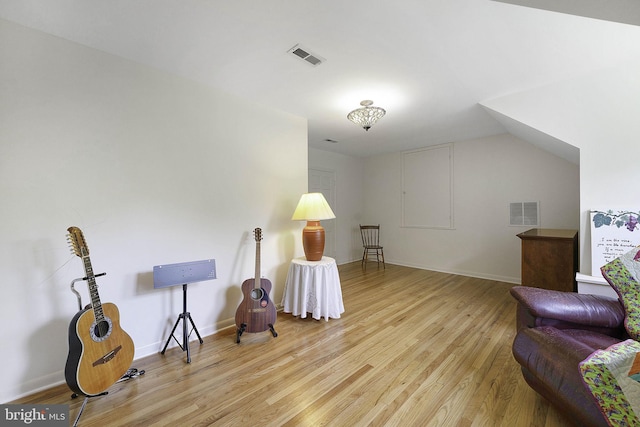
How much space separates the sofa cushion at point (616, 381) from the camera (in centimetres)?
93

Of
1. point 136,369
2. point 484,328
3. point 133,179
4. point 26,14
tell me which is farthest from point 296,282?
point 26,14

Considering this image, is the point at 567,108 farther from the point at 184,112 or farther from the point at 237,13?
the point at 184,112

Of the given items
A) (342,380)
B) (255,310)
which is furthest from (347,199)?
(342,380)

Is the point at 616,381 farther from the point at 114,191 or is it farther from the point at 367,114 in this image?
the point at 114,191

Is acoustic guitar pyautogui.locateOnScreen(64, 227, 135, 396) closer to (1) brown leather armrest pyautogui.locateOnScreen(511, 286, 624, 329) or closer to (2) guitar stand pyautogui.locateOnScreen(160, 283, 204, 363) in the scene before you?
(2) guitar stand pyautogui.locateOnScreen(160, 283, 204, 363)

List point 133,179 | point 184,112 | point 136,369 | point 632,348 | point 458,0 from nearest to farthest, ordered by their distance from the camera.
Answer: point 632,348 → point 458,0 → point 136,369 → point 133,179 → point 184,112

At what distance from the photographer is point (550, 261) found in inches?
105

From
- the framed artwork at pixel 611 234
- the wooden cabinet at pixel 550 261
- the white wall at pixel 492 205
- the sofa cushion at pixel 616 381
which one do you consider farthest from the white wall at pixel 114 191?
the white wall at pixel 492 205

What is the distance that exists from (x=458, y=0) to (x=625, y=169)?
6.99ft

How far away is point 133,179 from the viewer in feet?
6.75

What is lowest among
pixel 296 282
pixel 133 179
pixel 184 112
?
pixel 296 282

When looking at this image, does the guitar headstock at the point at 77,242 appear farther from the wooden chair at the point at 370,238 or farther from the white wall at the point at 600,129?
the wooden chair at the point at 370,238

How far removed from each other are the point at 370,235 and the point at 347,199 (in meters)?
1.03

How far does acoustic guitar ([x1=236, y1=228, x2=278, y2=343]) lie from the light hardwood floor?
131mm
